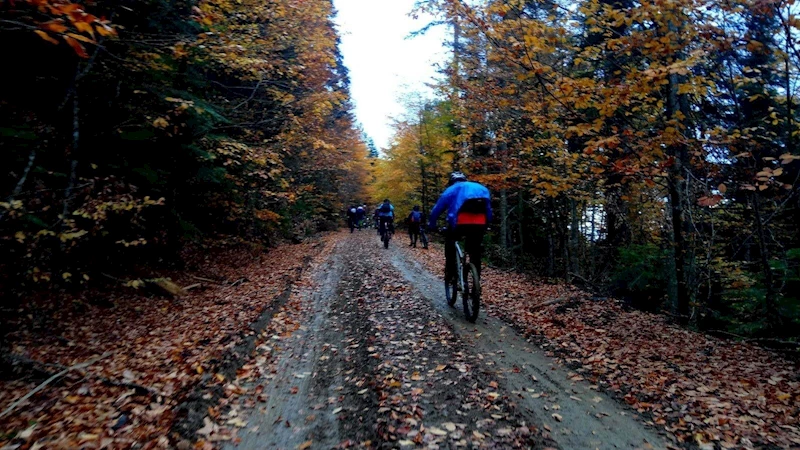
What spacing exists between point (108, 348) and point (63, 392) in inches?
75.7

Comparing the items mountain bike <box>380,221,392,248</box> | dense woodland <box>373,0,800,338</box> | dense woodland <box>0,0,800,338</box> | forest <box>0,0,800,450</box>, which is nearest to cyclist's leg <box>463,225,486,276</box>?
forest <box>0,0,800,450</box>

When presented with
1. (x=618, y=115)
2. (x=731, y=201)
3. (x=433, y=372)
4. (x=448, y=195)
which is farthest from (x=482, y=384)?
(x=731, y=201)

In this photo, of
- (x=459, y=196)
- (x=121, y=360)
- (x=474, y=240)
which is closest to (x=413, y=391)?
(x=474, y=240)

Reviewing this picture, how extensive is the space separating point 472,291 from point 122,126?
284 inches

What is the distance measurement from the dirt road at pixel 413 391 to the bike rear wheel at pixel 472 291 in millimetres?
171

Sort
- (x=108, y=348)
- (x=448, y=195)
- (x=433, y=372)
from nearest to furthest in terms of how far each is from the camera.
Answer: (x=433, y=372)
(x=108, y=348)
(x=448, y=195)

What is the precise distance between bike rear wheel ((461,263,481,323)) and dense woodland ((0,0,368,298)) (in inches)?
198

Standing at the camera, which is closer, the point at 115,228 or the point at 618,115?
the point at 618,115

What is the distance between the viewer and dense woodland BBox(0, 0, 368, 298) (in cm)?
614

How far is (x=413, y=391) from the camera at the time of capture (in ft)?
14.8

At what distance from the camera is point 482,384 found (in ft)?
15.3

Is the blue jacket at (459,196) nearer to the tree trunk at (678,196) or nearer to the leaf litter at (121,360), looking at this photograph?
the tree trunk at (678,196)

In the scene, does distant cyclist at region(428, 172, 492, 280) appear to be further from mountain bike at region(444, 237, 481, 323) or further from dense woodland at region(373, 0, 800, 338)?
dense woodland at region(373, 0, 800, 338)

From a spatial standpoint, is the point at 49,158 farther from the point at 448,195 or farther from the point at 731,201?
the point at 731,201
